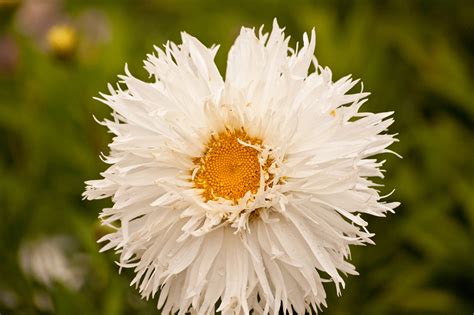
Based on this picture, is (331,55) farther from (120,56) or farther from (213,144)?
(213,144)

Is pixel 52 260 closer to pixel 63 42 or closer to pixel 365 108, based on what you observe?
pixel 63 42

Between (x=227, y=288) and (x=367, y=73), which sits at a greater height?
(x=367, y=73)

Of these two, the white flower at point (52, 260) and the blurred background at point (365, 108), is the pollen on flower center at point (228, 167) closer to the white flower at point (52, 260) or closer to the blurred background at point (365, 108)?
the blurred background at point (365, 108)

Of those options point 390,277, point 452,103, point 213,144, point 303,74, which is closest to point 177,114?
point 213,144

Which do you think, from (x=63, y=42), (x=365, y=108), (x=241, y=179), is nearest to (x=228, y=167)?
→ (x=241, y=179)

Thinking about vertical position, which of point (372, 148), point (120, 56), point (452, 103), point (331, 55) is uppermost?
point (120, 56)

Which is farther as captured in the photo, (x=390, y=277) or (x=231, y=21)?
(x=231, y=21)

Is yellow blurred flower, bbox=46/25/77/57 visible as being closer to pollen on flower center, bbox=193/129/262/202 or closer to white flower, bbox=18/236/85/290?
white flower, bbox=18/236/85/290

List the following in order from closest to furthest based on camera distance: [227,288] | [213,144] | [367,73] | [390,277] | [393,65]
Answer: [227,288], [213,144], [390,277], [367,73], [393,65]
